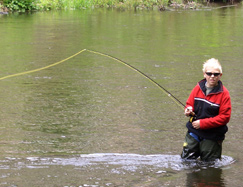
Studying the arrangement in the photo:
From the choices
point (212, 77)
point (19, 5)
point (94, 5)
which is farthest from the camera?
point (94, 5)

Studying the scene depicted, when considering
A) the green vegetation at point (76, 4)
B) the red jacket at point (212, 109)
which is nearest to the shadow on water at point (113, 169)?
Answer: the red jacket at point (212, 109)

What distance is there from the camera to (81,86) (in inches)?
368

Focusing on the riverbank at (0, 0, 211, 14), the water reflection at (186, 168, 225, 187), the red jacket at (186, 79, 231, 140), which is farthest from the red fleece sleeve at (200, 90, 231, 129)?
the riverbank at (0, 0, 211, 14)

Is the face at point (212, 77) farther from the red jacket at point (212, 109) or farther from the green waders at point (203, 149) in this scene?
the green waders at point (203, 149)

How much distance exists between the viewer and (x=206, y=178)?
4.82 m

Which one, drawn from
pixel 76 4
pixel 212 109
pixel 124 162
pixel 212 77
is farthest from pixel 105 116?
pixel 76 4

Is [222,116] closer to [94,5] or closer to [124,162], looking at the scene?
[124,162]

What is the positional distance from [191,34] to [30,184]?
1519 centimetres

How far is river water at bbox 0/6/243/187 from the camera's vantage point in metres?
4.91

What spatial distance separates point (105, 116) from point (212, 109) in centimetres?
265

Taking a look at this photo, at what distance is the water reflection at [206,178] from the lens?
15.4ft

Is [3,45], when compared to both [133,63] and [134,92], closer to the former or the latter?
[133,63]

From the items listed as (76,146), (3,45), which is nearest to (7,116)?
(76,146)

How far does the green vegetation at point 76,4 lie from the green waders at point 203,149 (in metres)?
28.6
